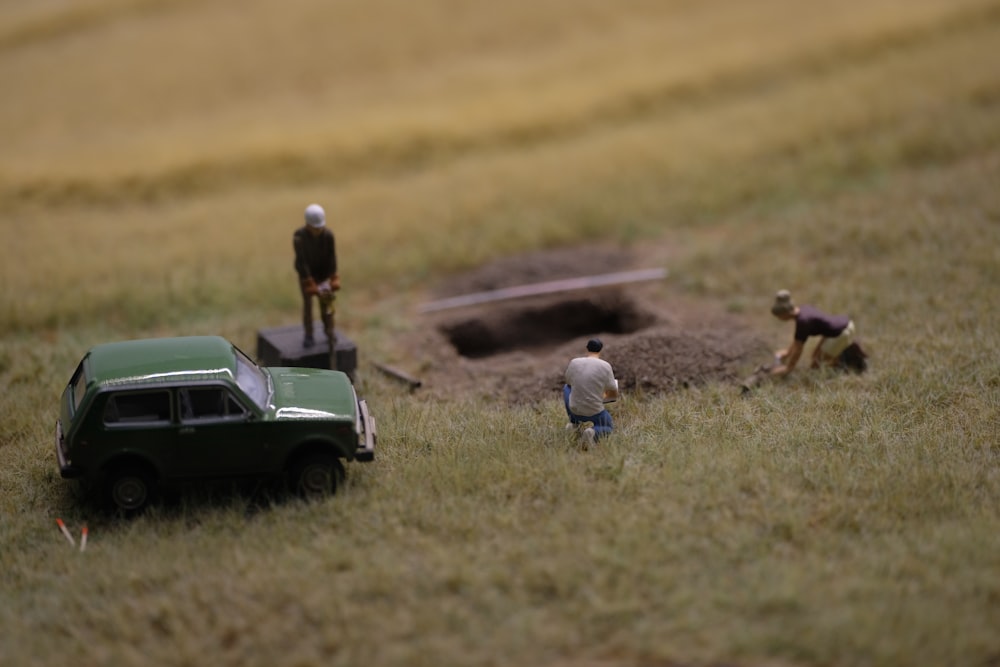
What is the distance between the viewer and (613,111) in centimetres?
2388

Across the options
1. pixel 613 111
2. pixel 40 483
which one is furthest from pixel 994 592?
pixel 613 111

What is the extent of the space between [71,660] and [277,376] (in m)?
3.65

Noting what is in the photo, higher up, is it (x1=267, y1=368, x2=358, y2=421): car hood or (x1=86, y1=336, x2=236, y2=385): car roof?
(x1=86, y1=336, x2=236, y2=385): car roof

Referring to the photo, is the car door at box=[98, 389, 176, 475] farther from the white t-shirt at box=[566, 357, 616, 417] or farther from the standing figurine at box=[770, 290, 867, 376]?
the standing figurine at box=[770, 290, 867, 376]

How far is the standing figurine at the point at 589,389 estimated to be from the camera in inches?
422

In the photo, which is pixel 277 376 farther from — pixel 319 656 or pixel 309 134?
pixel 309 134

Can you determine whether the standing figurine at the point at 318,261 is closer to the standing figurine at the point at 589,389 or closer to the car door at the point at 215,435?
the car door at the point at 215,435

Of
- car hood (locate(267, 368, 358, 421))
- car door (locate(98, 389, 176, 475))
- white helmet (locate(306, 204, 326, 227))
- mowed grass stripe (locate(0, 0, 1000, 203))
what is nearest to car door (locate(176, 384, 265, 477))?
car door (locate(98, 389, 176, 475))

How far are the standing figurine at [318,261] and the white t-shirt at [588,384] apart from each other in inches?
133

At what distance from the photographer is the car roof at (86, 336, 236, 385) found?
10.1 meters

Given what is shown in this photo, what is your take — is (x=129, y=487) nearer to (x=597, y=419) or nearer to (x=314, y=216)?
(x=314, y=216)

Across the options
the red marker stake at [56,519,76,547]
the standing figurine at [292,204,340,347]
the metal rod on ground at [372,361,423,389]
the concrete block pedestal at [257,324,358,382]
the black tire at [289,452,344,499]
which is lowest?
the red marker stake at [56,519,76,547]

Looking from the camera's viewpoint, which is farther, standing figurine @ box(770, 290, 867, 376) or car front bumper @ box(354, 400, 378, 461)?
standing figurine @ box(770, 290, 867, 376)

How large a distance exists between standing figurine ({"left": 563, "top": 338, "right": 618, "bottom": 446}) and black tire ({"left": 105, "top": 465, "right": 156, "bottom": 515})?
4.25m
